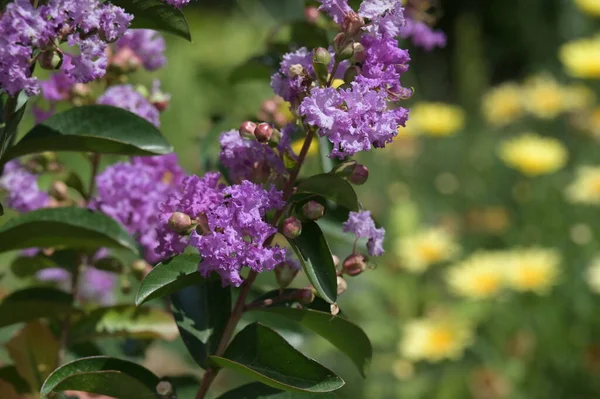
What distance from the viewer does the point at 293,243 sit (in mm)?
741

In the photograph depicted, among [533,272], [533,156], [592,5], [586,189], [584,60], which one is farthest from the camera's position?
[592,5]

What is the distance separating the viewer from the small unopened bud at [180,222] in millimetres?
729

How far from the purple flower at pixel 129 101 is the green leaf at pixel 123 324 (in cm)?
23

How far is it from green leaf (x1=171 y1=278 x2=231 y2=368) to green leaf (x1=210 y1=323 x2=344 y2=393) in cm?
5

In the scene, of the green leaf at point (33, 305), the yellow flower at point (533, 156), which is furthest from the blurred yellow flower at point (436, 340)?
the green leaf at point (33, 305)

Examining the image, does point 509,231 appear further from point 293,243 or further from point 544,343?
point 293,243

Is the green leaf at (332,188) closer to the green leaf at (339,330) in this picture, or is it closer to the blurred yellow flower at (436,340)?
the green leaf at (339,330)

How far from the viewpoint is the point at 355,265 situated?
830mm

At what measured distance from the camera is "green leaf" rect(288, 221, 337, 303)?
0.71 m

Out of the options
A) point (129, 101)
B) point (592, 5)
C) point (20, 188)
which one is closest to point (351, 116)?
point (129, 101)

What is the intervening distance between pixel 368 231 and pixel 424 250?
162 centimetres

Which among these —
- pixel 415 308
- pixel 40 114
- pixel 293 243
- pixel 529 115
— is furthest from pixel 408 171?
pixel 293 243

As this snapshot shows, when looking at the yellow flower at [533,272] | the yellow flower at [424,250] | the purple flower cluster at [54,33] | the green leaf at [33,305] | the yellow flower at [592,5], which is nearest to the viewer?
the purple flower cluster at [54,33]

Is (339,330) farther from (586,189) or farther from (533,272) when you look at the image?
(586,189)
